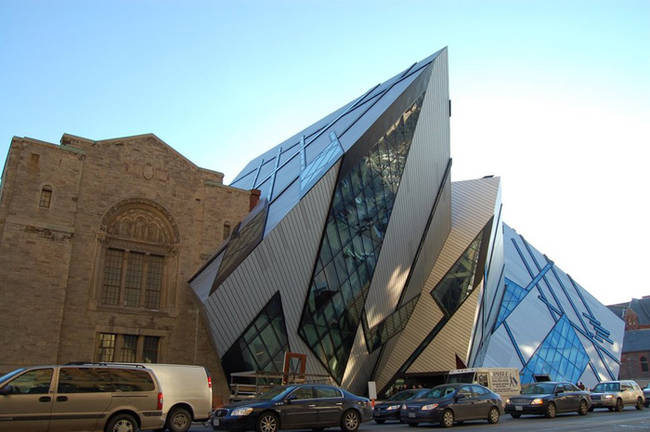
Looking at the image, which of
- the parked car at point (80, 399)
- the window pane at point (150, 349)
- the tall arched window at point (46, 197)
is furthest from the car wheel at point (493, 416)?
the tall arched window at point (46, 197)

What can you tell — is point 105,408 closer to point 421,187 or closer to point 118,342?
point 118,342

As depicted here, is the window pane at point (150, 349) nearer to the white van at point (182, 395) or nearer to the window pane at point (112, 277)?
the window pane at point (112, 277)

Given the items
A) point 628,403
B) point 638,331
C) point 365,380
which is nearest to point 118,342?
point 365,380

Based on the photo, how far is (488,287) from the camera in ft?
129

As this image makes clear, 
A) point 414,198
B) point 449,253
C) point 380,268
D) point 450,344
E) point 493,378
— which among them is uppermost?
point 414,198

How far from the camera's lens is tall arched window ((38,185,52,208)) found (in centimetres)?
2544

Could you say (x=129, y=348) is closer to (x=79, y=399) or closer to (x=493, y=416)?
(x=79, y=399)

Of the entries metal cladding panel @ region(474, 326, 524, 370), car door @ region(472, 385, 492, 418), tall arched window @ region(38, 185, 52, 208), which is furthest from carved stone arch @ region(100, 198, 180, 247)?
metal cladding panel @ region(474, 326, 524, 370)

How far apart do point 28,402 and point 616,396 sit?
2293cm

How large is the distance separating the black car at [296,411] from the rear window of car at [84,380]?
118 inches

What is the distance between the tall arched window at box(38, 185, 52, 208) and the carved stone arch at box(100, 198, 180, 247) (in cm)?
260

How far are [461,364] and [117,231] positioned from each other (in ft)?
71.3

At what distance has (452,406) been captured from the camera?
16406 millimetres

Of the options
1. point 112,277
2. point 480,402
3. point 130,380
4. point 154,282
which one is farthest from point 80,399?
point 154,282
